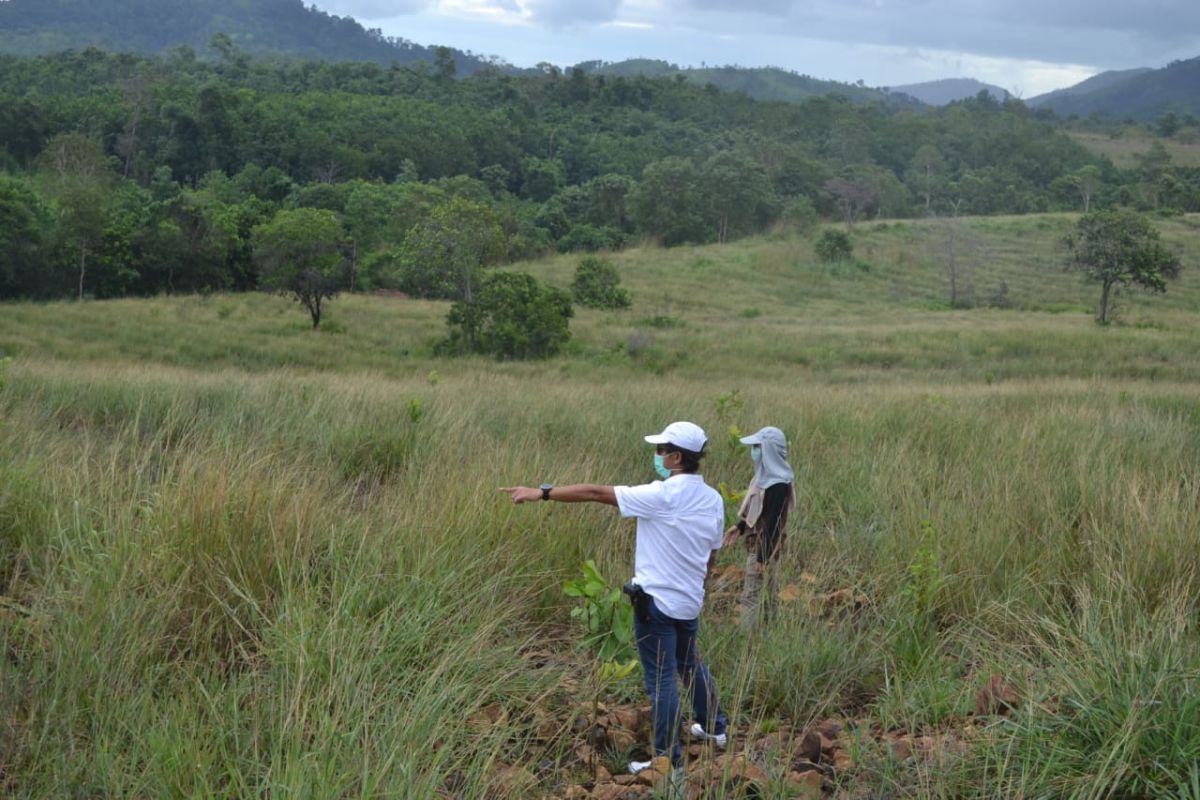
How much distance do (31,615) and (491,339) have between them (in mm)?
23966

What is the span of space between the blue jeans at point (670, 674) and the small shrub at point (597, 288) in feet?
105

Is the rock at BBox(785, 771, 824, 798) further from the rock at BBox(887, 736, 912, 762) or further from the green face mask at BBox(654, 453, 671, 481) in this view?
the green face mask at BBox(654, 453, 671, 481)

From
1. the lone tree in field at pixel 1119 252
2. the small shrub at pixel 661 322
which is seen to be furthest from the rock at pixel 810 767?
the lone tree in field at pixel 1119 252

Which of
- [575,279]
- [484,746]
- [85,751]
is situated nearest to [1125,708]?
[484,746]

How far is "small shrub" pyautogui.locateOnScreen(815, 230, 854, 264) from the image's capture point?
156 feet

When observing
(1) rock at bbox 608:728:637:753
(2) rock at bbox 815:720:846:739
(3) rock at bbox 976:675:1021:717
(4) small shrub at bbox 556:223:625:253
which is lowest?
(4) small shrub at bbox 556:223:625:253

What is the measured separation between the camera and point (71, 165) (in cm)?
5853

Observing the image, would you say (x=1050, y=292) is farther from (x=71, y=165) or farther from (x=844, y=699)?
(x=71, y=165)

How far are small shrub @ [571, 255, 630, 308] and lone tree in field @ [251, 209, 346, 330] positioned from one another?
8800mm

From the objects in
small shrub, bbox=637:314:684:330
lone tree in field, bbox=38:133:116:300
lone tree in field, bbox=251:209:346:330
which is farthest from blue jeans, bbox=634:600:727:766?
lone tree in field, bbox=38:133:116:300

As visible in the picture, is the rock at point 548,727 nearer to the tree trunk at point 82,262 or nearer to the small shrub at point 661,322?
the small shrub at point 661,322

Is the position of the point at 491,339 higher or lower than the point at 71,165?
lower

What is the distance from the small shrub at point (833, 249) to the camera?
47.5 meters

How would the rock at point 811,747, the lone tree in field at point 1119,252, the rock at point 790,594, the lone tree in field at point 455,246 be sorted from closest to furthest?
the rock at point 811,747
the rock at point 790,594
the lone tree in field at point 455,246
the lone tree in field at point 1119,252
